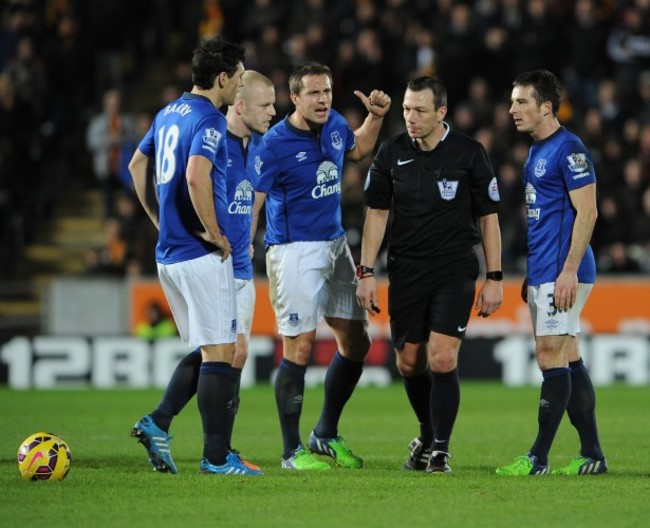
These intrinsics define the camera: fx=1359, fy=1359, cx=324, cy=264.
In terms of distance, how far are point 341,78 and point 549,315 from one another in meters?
10.8

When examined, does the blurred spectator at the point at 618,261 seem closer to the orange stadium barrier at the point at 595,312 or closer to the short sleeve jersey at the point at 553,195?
the orange stadium barrier at the point at 595,312

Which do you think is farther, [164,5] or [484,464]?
[164,5]

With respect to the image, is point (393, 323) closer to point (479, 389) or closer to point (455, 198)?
point (455, 198)

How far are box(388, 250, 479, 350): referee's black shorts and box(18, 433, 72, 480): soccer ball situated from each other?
219 cm

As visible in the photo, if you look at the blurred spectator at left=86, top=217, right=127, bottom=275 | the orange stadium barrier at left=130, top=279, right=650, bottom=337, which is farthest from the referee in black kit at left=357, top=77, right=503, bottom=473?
the blurred spectator at left=86, top=217, right=127, bottom=275

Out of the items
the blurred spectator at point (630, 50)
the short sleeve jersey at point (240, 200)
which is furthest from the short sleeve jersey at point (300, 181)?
the blurred spectator at point (630, 50)

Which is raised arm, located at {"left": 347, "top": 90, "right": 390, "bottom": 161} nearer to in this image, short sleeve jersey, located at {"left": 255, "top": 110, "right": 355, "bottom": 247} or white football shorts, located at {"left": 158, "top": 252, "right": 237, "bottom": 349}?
short sleeve jersey, located at {"left": 255, "top": 110, "right": 355, "bottom": 247}

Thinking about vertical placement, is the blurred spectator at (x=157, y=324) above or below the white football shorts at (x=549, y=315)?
below

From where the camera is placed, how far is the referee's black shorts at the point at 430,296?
8297 mm

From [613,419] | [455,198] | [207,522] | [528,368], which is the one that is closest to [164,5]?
[528,368]

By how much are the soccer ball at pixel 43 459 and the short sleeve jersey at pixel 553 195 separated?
3000 millimetres

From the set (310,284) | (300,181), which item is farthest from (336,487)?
(300,181)

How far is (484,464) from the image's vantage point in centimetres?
885

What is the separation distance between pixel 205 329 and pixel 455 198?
177cm
